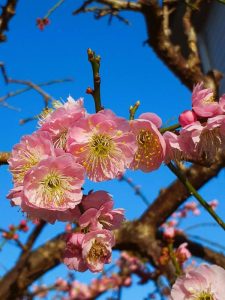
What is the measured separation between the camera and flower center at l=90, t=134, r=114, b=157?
35.9 inches

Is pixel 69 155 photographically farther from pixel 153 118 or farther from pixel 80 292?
pixel 80 292

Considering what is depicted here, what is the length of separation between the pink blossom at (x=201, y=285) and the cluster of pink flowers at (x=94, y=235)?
223 millimetres

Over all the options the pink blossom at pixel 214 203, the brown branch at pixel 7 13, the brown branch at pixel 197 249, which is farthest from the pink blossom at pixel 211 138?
the pink blossom at pixel 214 203

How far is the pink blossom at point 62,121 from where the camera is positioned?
87 cm

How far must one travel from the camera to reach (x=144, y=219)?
129 inches

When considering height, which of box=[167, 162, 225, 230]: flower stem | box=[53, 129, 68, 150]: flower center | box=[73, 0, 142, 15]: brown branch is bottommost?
box=[167, 162, 225, 230]: flower stem

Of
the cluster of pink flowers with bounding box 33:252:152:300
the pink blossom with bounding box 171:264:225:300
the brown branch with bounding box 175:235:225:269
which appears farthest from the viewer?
the cluster of pink flowers with bounding box 33:252:152:300

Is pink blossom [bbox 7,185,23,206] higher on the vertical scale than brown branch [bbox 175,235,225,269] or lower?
lower

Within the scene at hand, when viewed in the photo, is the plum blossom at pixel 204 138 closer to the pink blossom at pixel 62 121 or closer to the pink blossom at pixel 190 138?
the pink blossom at pixel 190 138

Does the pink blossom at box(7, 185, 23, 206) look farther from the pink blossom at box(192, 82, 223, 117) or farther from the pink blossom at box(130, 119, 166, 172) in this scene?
the pink blossom at box(192, 82, 223, 117)

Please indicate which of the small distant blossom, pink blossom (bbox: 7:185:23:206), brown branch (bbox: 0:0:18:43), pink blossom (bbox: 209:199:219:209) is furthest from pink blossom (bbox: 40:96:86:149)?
pink blossom (bbox: 209:199:219:209)

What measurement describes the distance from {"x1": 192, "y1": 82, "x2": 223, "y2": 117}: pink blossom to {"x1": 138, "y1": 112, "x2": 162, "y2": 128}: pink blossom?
0.08 meters

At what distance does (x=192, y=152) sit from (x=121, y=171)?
6.4 inches

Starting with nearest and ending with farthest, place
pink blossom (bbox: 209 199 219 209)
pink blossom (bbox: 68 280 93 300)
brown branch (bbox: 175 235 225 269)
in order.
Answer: brown branch (bbox: 175 235 225 269) → pink blossom (bbox: 209 199 219 209) → pink blossom (bbox: 68 280 93 300)
